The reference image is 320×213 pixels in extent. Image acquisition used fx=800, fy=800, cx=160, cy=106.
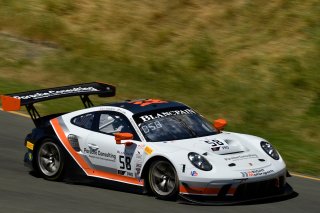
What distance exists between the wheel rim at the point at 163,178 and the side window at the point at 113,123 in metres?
0.84

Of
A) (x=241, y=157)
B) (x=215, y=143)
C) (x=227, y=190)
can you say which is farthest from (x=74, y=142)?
(x=227, y=190)

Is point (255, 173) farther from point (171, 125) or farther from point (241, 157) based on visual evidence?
point (171, 125)

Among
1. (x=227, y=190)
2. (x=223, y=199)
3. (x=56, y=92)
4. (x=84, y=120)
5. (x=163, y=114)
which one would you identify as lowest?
(x=223, y=199)

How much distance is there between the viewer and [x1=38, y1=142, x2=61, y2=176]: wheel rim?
40.8ft

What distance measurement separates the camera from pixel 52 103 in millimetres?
18938

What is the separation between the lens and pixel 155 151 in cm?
1102

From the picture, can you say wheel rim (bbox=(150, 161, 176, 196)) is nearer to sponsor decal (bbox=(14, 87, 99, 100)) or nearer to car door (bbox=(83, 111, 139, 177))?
car door (bbox=(83, 111, 139, 177))

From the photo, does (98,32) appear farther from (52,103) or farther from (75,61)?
(52,103)

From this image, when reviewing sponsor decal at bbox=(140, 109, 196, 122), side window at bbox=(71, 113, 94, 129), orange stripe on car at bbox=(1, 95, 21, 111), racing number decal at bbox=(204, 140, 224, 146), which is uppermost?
orange stripe on car at bbox=(1, 95, 21, 111)

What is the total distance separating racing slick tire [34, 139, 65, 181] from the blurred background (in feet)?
17.8

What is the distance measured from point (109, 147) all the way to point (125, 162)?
15.9 inches

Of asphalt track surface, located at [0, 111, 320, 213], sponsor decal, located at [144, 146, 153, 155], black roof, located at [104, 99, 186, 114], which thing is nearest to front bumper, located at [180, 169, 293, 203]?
asphalt track surface, located at [0, 111, 320, 213]

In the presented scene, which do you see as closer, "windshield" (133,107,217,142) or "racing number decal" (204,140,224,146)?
"racing number decal" (204,140,224,146)

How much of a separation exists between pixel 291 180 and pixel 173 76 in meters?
8.66
